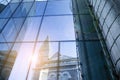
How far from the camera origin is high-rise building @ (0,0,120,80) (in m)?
8.52

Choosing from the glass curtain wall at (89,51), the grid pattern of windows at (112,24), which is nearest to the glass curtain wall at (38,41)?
the glass curtain wall at (89,51)

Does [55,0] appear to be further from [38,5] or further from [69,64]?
[69,64]

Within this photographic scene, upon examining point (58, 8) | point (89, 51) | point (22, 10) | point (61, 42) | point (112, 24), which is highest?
point (112, 24)

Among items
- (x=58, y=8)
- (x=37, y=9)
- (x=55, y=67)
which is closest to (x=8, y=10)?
(x=37, y=9)

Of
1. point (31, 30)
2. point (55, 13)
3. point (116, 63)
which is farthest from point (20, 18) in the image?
point (116, 63)

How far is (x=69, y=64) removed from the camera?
925 cm

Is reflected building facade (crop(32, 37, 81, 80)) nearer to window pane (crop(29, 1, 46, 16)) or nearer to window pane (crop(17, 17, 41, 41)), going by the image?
window pane (crop(17, 17, 41, 41))

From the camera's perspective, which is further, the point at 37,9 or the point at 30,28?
the point at 37,9

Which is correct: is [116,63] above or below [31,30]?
above

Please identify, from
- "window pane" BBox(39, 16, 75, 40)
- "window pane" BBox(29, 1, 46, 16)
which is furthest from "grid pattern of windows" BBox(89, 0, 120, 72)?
"window pane" BBox(29, 1, 46, 16)

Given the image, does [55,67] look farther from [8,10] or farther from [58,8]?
[8,10]

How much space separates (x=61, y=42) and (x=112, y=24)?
3513 millimetres

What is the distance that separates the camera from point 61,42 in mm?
10602

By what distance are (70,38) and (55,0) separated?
5618 millimetres
